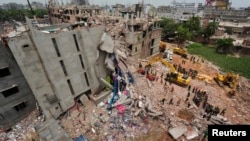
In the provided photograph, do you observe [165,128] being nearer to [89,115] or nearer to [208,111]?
[208,111]

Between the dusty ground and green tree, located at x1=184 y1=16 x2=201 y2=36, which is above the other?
green tree, located at x1=184 y1=16 x2=201 y2=36

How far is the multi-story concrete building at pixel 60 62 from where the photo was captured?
36.4 feet

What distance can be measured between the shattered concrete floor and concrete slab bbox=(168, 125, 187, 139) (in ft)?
0.83

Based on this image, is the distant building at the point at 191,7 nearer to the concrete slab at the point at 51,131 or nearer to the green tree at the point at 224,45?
the green tree at the point at 224,45

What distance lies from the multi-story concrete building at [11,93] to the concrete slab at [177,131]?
12.8m

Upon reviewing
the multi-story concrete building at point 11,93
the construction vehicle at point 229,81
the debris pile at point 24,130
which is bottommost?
the construction vehicle at point 229,81

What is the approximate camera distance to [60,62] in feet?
43.4

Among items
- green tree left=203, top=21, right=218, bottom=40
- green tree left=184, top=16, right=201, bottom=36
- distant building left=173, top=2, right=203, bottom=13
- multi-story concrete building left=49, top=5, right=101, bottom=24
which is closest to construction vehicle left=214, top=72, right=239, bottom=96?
green tree left=203, top=21, right=218, bottom=40

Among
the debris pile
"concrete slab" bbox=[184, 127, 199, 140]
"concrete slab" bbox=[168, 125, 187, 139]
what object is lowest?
"concrete slab" bbox=[184, 127, 199, 140]

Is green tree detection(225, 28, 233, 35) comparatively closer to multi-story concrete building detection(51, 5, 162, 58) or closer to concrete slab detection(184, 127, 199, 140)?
multi-story concrete building detection(51, 5, 162, 58)

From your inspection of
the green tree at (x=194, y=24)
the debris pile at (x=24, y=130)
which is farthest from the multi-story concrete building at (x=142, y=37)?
the green tree at (x=194, y=24)

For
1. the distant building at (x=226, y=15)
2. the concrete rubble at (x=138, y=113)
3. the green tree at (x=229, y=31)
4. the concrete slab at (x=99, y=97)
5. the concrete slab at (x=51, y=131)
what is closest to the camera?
the concrete slab at (x=51, y=131)

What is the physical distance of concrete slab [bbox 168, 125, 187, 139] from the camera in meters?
12.3

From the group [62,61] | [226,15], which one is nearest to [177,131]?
[62,61]
